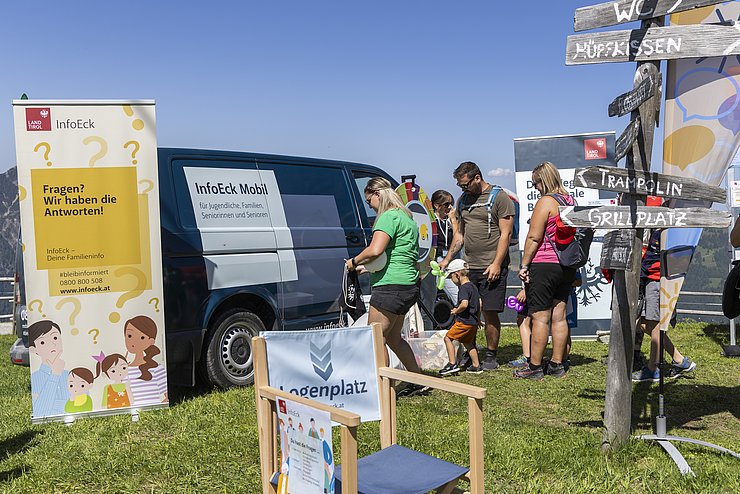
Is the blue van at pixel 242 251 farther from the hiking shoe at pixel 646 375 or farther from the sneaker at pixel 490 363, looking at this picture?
the hiking shoe at pixel 646 375

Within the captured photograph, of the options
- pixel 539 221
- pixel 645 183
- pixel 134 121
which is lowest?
pixel 539 221

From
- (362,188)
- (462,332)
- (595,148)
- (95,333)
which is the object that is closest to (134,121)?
(95,333)

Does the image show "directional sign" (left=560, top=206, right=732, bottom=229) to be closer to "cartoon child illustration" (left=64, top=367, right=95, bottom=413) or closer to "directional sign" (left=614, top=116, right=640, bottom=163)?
"directional sign" (left=614, top=116, right=640, bottom=163)

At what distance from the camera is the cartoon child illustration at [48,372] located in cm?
539

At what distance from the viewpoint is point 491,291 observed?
6.91 metres

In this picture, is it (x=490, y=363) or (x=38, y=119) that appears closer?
(x=38, y=119)

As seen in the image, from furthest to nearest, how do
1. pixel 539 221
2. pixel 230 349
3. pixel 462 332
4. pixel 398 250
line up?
1. pixel 462 332
2. pixel 230 349
3. pixel 539 221
4. pixel 398 250

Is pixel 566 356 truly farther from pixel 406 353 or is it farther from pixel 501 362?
pixel 406 353

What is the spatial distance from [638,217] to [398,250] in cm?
198

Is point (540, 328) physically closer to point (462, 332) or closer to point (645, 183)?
point (462, 332)

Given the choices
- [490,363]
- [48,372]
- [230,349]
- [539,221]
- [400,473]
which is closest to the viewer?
[400,473]

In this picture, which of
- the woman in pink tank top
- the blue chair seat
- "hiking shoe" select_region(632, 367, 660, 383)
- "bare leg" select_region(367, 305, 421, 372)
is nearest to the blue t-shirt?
the woman in pink tank top

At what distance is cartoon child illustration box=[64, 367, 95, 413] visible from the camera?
5492 mm

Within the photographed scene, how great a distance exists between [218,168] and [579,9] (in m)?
3.44
